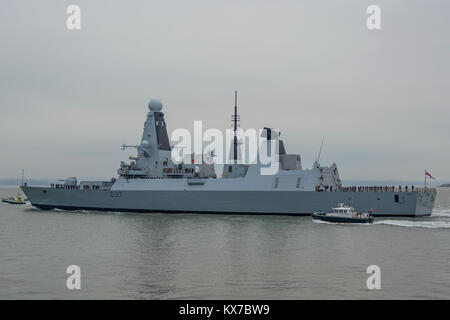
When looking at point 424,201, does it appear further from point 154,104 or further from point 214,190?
point 154,104

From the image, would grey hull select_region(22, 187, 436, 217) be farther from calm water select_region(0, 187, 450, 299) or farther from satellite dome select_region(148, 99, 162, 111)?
satellite dome select_region(148, 99, 162, 111)

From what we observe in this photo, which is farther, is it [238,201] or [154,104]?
[154,104]

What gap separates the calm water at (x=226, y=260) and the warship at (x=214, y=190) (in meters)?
3.80

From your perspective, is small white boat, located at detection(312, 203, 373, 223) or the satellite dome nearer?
small white boat, located at detection(312, 203, 373, 223)

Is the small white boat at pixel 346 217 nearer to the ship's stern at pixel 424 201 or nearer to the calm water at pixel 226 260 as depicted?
the calm water at pixel 226 260

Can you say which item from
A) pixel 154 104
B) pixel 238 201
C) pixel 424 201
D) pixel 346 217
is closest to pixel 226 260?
pixel 346 217

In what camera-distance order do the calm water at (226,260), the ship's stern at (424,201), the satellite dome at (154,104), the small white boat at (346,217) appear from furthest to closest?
the satellite dome at (154,104) → the ship's stern at (424,201) → the small white boat at (346,217) → the calm water at (226,260)

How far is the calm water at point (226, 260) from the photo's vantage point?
502 inches

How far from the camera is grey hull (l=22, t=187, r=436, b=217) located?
30578mm

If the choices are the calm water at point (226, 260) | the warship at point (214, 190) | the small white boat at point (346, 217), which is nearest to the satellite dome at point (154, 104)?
the warship at point (214, 190)

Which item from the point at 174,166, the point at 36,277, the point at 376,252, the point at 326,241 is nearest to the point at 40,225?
the point at 174,166

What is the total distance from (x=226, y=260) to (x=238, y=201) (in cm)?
1641

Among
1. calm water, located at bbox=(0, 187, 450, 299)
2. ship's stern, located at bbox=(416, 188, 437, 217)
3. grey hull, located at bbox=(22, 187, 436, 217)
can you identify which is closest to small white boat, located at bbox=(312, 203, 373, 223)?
calm water, located at bbox=(0, 187, 450, 299)

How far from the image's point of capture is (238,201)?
108 feet
